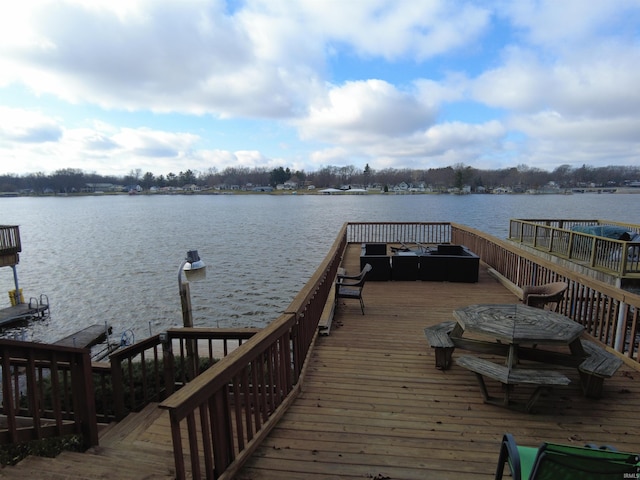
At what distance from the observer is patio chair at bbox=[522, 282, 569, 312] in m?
5.12

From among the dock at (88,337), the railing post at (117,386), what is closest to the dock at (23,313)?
the dock at (88,337)

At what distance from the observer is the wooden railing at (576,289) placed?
162 inches

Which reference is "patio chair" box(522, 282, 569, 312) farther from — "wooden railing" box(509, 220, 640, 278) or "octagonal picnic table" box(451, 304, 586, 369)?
"wooden railing" box(509, 220, 640, 278)

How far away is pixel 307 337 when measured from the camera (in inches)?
164

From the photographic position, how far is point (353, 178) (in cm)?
13475

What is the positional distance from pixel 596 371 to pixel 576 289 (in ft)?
7.69

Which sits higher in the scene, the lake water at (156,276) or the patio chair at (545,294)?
the patio chair at (545,294)

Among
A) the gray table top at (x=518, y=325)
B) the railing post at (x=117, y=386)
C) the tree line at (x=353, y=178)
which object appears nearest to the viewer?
the gray table top at (x=518, y=325)

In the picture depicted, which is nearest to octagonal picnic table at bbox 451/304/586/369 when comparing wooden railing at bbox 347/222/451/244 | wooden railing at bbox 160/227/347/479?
wooden railing at bbox 160/227/347/479

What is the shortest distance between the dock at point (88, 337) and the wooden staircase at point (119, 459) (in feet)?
30.8

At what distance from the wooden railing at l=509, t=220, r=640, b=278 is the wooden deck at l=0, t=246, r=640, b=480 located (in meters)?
7.24

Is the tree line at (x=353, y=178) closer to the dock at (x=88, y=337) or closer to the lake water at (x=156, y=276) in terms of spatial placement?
the lake water at (x=156, y=276)

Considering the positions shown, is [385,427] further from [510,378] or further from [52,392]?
[52,392]

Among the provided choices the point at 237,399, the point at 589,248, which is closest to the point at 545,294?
the point at 237,399
